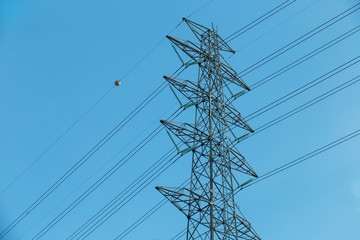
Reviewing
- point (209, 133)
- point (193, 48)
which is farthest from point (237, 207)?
point (193, 48)

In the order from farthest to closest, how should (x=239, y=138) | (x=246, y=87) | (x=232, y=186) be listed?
(x=246, y=87) → (x=239, y=138) → (x=232, y=186)

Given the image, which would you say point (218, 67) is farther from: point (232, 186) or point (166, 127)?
point (232, 186)

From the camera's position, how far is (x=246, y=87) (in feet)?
75.2

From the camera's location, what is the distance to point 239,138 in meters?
21.4

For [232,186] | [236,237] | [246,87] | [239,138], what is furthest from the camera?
[246,87]

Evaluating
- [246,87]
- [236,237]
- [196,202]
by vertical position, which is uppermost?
[246,87]

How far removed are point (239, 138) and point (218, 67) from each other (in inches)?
130

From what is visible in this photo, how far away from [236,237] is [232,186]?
6.88 feet

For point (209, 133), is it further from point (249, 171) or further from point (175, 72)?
point (175, 72)

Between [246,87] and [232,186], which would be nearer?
[232,186]

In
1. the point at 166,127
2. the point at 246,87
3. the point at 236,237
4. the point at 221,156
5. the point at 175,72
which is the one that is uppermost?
the point at 175,72

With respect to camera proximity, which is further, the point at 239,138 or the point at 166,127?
the point at 239,138

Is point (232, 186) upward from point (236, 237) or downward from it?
upward

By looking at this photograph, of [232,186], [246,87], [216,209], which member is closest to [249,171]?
[232,186]
